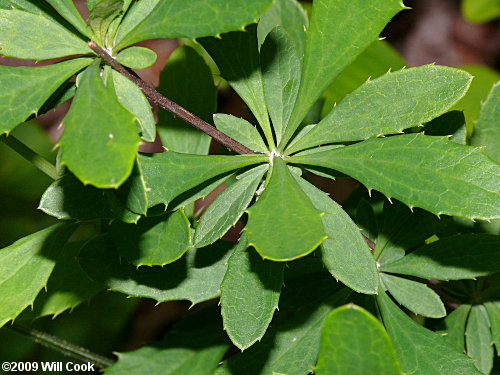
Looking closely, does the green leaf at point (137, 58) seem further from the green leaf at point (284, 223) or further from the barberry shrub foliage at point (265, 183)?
the green leaf at point (284, 223)

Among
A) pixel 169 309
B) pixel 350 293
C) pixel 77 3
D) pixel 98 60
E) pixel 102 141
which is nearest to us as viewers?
pixel 102 141

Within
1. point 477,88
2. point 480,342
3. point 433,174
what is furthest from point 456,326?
point 477,88

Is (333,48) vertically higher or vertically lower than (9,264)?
higher

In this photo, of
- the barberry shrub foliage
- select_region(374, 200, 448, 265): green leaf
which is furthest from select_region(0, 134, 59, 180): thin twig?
select_region(374, 200, 448, 265): green leaf

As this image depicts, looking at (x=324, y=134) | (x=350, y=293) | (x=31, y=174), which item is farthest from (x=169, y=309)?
(x=324, y=134)

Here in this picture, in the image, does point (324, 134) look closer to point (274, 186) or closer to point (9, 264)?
point (274, 186)

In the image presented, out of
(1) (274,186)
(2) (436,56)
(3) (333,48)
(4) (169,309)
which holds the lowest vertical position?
(4) (169,309)
